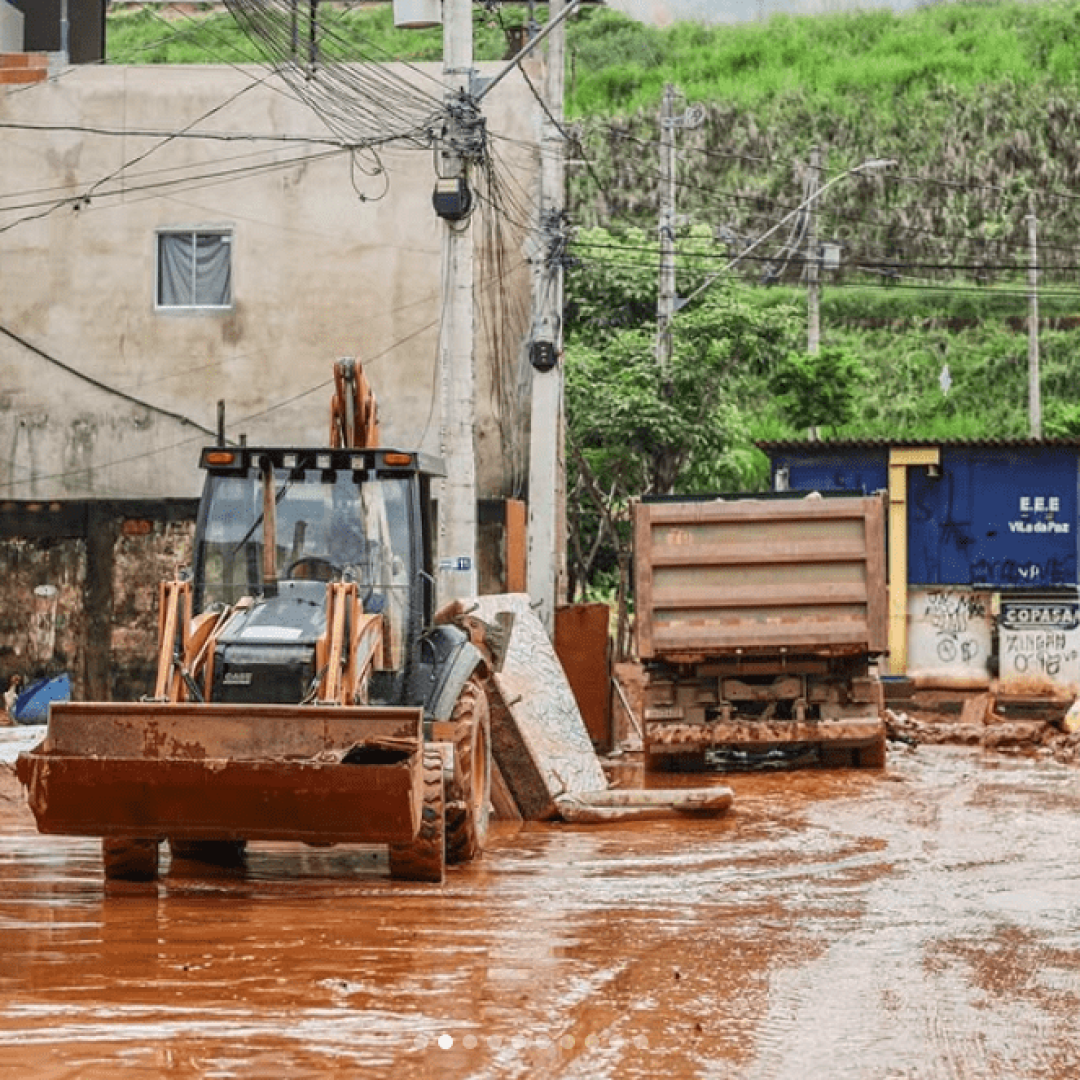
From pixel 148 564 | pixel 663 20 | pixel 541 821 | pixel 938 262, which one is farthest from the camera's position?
pixel 663 20

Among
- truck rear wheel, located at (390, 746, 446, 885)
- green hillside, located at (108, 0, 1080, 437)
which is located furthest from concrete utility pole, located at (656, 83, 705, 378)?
truck rear wheel, located at (390, 746, 446, 885)

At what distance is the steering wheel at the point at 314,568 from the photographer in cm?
1405

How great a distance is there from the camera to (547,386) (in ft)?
89.4

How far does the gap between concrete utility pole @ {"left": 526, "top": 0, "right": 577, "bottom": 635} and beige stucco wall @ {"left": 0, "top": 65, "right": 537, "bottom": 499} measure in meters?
1.37

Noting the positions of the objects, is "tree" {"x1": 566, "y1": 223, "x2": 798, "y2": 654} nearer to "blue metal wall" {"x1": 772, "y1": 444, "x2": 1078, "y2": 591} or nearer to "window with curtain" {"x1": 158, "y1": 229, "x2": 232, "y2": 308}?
"blue metal wall" {"x1": 772, "y1": 444, "x2": 1078, "y2": 591}

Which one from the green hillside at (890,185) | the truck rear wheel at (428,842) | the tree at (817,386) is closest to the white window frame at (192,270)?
the green hillside at (890,185)

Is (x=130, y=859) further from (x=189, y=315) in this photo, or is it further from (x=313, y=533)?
(x=189, y=315)

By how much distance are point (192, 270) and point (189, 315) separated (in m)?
0.60

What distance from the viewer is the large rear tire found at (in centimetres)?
1405

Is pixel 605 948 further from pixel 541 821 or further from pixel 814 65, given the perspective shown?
pixel 814 65

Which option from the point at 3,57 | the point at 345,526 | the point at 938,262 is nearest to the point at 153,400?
the point at 3,57

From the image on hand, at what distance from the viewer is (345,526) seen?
1412cm

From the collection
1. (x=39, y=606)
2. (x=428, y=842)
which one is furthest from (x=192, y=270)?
(x=428, y=842)

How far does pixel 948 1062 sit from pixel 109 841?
6.01 m
